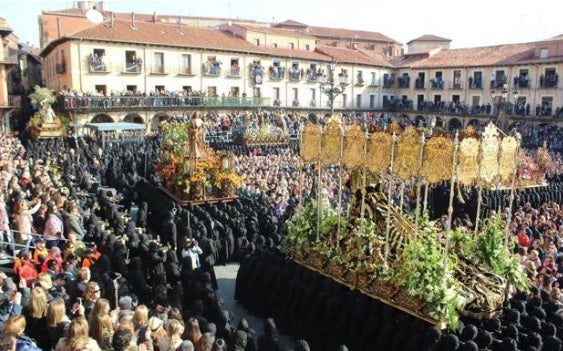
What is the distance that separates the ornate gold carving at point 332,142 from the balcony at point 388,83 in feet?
131

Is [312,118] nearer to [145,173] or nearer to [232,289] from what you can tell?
[145,173]

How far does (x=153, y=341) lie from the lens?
602cm

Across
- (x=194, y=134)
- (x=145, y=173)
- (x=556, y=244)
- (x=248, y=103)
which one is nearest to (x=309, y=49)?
(x=248, y=103)

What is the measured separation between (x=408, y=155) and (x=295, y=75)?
35.3 m

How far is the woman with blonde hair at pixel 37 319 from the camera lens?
6398 millimetres

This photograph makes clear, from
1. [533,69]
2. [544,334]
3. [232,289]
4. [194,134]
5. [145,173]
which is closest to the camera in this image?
[544,334]

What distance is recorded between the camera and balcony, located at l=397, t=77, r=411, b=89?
156ft

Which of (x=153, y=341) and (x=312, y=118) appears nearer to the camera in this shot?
(x=153, y=341)

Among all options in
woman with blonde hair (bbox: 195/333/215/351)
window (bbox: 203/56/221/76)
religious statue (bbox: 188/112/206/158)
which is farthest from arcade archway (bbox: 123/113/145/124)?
woman with blonde hair (bbox: 195/333/215/351)

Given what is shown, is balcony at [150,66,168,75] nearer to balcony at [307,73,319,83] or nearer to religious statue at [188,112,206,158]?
balcony at [307,73,319,83]

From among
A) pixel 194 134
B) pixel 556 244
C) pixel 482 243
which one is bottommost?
pixel 556 244

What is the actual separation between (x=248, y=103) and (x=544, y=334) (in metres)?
32.9

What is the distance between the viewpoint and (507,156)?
28.2 ft

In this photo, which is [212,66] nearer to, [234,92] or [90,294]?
[234,92]
